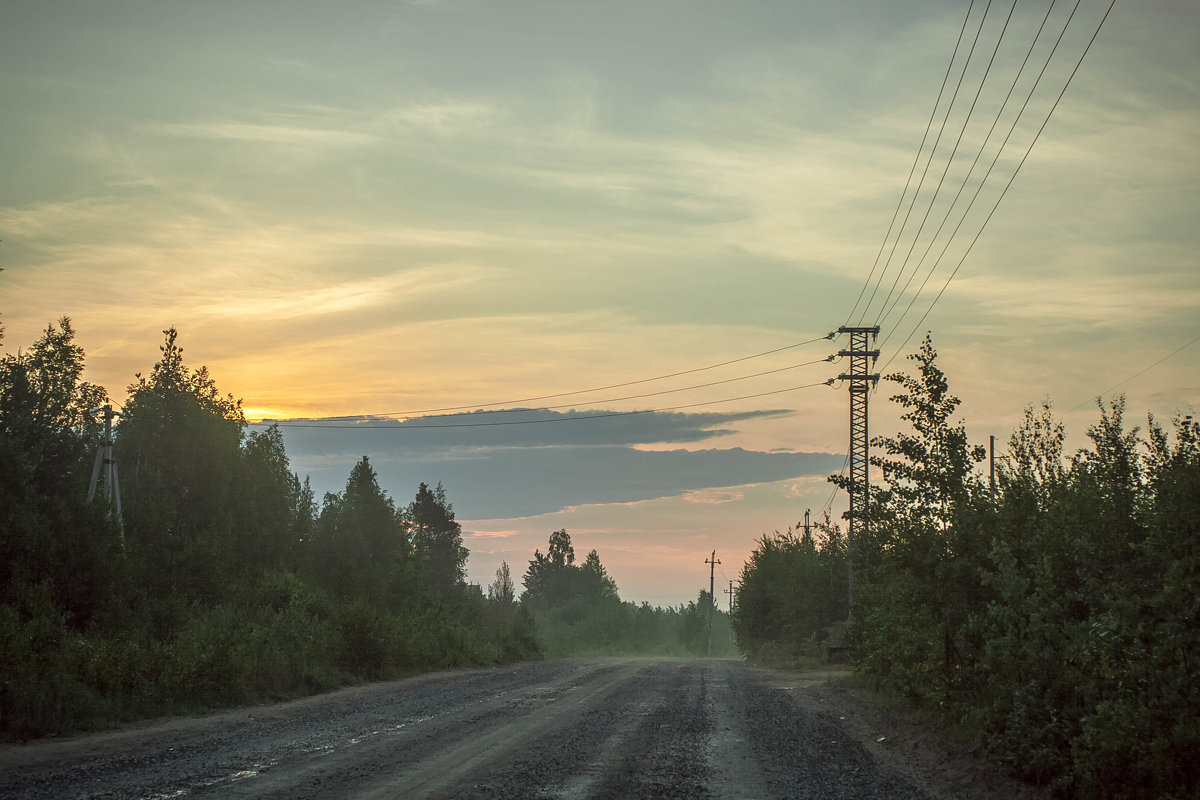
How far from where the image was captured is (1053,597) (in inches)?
412

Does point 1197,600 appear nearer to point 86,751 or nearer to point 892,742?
point 892,742

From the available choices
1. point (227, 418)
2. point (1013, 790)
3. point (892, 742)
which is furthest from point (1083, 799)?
point (227, 418)

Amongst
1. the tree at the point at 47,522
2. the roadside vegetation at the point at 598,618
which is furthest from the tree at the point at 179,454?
the roadside vegetation at the point at 598,618

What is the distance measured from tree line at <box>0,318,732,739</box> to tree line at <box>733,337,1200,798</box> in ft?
44.0

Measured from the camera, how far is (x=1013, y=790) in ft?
30.7

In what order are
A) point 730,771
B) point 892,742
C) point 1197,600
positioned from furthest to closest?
point 892,742 < point 730,771 < point 1197,600

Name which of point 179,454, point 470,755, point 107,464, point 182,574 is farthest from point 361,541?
point 470,755

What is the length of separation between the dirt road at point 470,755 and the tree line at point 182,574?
2000 mm

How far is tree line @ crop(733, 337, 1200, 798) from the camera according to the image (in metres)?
7.93

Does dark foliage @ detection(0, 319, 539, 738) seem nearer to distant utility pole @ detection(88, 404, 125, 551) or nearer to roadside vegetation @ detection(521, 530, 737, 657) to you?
distant utility pole @ detection(88, 404, 125, 551)

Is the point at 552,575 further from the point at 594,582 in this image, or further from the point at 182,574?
the point at 182,574

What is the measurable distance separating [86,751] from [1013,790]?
37.3 ft

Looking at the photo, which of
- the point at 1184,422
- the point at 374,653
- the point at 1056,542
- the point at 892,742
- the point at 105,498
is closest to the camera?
the point at 1184,422

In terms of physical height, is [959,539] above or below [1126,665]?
above
